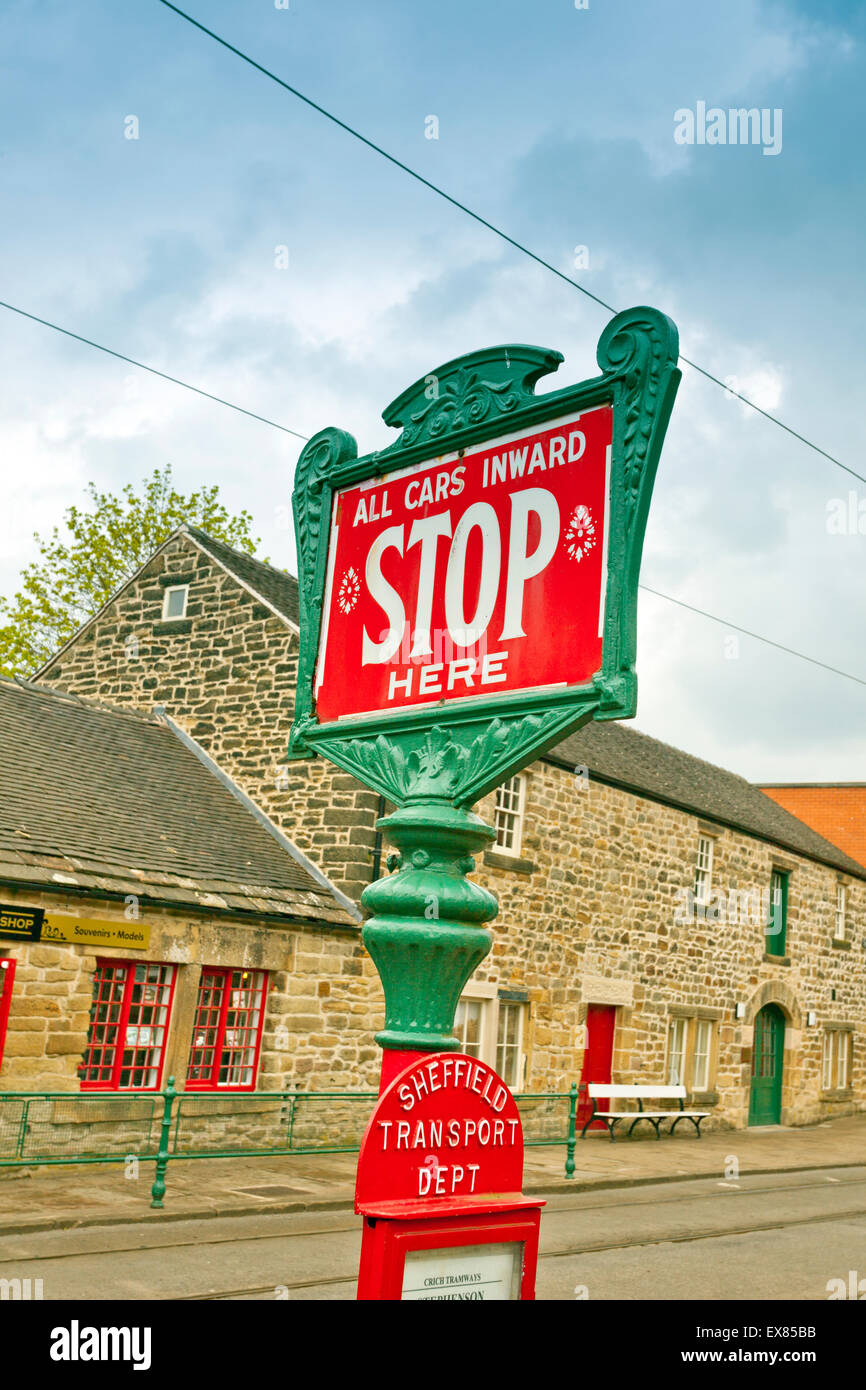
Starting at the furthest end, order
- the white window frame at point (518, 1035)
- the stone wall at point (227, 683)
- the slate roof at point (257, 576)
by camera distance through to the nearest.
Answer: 1. the slate roof at point (257, 576)
2. the white window frame at point (518, 1035)
3. the stone wall at point (227, 683)

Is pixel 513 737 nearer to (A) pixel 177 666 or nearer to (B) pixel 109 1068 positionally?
(B) pixel 109 1068

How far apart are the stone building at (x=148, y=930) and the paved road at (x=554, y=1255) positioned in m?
3.30

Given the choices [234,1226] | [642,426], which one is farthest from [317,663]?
[234,1226]

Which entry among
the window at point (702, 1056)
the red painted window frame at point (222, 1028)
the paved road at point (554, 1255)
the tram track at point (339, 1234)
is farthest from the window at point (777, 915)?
the red painted window frame at point (222, 1028)

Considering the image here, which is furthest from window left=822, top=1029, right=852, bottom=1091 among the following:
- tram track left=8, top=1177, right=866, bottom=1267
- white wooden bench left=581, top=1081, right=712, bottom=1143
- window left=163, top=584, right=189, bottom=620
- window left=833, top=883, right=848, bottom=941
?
window left=163, top=584, right=189, bottom=620

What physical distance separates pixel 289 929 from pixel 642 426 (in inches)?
516

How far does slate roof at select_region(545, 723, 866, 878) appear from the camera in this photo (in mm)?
20453

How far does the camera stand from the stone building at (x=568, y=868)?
56.5 ft

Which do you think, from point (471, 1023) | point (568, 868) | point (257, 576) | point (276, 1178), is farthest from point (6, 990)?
point (568, 868)

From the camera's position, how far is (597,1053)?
19844 mm

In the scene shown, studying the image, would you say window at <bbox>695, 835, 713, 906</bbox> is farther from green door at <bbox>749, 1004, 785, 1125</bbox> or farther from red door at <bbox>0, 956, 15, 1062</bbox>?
red door at <bbox>0, 956, 15, 1062</bbox>

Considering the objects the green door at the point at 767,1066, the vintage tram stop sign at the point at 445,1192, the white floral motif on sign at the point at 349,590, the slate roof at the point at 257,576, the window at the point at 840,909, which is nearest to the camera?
the vintage tram stop sign at the point at 445,1192

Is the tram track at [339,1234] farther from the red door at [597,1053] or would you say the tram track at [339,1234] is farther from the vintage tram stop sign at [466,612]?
the vintage tram stop sign at [466,612]

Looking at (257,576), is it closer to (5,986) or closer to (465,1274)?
(5,986)
